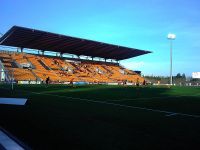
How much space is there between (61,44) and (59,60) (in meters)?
6.81

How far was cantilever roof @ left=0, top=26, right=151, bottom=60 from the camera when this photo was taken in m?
55.7

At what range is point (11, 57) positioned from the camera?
61188 millimetres

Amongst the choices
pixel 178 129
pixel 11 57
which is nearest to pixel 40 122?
pixel 178 129

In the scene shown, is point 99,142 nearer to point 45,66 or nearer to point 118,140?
point 118,140

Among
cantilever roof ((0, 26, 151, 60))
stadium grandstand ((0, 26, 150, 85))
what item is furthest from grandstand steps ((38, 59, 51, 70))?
cantilever roof ((0, 26, 151, 60))

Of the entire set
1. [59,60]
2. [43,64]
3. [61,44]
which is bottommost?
[43,64]

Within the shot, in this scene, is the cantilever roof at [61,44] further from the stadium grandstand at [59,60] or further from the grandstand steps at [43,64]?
the grandstand steps at [43,64]

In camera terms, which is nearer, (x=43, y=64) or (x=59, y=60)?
(x=43, y=64)

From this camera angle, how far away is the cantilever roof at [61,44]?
183 ft

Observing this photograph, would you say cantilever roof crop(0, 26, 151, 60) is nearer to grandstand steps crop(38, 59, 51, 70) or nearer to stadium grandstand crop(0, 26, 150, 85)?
stadium grandstand crop(0, 26, 150, 85)

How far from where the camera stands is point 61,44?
6512 cm

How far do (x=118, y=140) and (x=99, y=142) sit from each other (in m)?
0.46

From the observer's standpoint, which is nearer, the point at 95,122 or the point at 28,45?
the point at 95,122

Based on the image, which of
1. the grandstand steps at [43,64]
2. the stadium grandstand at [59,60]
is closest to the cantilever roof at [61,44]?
the stadium grandstand at [59,60]
